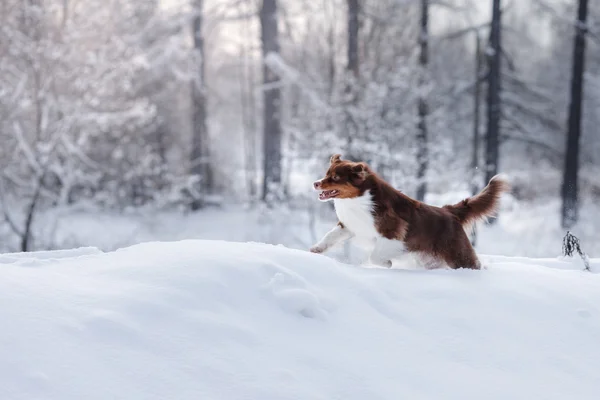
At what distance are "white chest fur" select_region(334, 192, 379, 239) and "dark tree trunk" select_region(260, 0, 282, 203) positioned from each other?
9.65 metres

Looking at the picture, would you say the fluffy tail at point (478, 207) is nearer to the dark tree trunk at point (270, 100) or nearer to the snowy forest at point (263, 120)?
the snowy forest at point (263, 120)

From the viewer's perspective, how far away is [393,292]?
3178 millimetres

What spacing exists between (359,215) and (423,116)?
34.3ft

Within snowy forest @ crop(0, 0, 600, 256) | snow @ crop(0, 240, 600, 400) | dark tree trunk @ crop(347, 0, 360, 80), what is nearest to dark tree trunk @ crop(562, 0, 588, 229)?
snowy forest @ crop(0, 0, 600, 256)

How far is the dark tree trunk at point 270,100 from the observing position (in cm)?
1363

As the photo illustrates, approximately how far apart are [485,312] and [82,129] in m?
11.6

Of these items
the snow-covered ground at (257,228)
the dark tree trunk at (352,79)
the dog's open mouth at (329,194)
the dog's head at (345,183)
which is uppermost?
the dark tree trunk at (352,79)

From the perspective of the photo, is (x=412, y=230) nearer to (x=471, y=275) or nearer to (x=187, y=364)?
(x=471, y=275)

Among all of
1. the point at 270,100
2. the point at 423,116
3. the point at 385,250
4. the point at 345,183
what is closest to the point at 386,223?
the point at 385,250

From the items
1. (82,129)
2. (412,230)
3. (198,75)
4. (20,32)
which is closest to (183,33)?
(198,75)

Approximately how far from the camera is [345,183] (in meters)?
3.79

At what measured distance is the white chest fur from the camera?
3.79 meters

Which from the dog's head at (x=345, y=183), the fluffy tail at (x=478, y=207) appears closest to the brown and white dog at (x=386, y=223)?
the dog's head at (x=345, y=183)

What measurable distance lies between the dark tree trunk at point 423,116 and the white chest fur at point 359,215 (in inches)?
343
